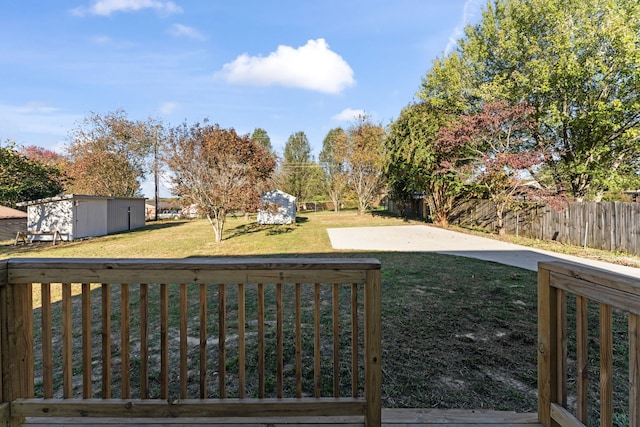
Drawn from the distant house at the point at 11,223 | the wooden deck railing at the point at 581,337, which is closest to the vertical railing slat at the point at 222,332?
the wooden deck railing at the point at 581,337

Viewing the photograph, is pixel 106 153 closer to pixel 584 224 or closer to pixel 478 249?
pixel 478 249

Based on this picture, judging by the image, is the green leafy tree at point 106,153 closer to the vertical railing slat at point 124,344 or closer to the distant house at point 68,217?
the distant house at point 68,217

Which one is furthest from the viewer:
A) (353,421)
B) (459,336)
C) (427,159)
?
(427,159)

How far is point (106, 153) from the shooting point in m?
19.4

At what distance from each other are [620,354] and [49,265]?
382 cm

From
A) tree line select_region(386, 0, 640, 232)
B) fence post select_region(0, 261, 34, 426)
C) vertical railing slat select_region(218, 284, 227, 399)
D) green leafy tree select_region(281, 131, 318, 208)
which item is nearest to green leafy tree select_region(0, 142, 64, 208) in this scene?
fence post select_region(0, 261, 34, 426)

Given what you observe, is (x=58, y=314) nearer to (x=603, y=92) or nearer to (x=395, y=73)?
(x=395, y=73)

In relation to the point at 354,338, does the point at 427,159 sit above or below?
above

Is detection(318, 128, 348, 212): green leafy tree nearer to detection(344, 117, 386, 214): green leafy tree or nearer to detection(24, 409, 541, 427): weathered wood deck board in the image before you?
detection(344, 117, 386, 214): green leafy tree

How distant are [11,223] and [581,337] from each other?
1632 centimetres

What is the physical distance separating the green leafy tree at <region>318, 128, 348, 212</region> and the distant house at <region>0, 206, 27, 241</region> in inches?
703

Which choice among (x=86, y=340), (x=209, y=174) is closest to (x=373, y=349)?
(x=86, y=340)

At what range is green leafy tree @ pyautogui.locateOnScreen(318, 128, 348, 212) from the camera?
2385 cm

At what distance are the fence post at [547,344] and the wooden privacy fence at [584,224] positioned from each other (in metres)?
8.41
